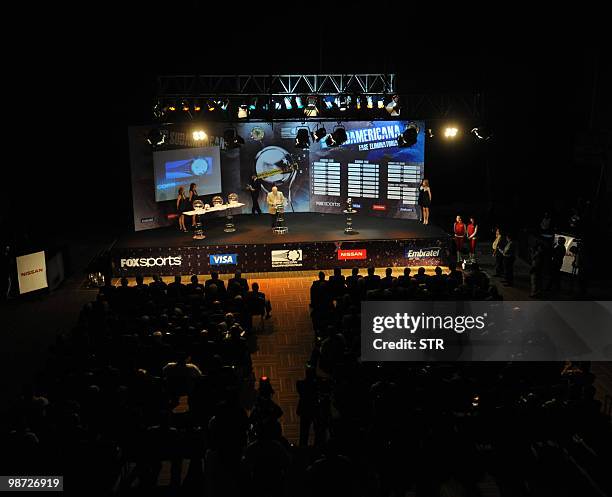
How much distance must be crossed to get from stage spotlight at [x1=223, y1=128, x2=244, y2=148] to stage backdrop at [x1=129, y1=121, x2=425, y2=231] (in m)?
1.13

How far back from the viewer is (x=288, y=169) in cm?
2134

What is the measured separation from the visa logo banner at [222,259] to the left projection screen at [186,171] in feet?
12.0

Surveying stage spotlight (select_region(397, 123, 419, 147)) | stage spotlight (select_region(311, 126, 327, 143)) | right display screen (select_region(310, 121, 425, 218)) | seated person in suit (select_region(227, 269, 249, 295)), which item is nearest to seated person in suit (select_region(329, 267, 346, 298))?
seated person in suit (select_region(227, 269, 249, 295))

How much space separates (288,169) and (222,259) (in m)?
5.60

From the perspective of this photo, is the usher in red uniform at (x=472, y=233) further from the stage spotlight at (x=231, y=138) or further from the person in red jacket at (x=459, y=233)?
the stage spotlight at (x=231, y=138)

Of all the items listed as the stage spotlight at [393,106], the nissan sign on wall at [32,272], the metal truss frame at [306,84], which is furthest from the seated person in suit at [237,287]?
the stage spotlight at [393,106]

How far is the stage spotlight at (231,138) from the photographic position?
18734 millimetres

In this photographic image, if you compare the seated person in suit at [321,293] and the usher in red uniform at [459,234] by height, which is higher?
the usher in red uniform at [459,234]

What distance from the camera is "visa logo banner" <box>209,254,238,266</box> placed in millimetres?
16781

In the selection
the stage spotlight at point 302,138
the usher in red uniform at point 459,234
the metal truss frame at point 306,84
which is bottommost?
the usher in red uniform at point 459,234

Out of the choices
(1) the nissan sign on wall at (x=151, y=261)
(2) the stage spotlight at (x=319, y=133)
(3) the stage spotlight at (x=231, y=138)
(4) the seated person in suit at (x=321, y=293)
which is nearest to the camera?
(4) the seated person in suit at (x=321, y=293)

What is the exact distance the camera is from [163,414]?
7.29m

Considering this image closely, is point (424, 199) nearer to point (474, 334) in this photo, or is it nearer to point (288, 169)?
point (288, 169)

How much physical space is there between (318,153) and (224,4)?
5.54 m
